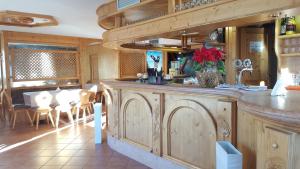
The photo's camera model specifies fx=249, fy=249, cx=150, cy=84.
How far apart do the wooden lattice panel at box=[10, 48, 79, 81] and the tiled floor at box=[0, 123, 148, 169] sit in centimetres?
360

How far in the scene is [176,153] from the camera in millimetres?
2854

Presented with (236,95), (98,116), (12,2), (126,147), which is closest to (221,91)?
(236,95)

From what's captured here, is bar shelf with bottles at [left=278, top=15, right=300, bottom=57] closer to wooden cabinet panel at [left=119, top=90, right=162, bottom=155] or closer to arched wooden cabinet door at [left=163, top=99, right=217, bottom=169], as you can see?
arched wooden cabinet door at [left=163, top=99, right=217, bottom=169]

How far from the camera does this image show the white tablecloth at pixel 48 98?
562cm

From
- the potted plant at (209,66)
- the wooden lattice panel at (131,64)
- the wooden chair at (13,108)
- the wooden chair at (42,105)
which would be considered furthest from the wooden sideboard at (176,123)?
the wooden lattice panel at (131,64)

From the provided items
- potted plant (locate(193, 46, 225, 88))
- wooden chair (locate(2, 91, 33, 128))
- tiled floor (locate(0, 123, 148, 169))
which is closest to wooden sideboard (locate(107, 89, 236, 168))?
potted plant (locate(193, 46, 225, 88))

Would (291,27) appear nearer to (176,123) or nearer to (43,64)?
(176,123)

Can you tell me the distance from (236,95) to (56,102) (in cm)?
489

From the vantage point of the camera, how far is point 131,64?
9172mm

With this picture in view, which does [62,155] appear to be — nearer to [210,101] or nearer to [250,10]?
[210,101]

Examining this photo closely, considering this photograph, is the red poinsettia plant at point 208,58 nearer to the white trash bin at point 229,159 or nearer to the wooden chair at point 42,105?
the white trash bin at point 229,159

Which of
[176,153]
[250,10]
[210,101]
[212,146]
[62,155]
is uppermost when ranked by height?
[250,10]

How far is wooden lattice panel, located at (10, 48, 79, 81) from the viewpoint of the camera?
292 inches

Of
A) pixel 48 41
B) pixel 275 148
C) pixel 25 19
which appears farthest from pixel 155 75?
pixel 48 41
